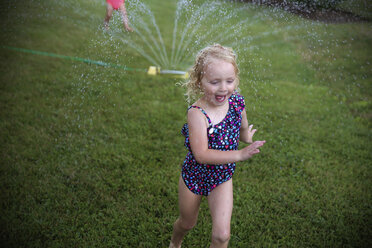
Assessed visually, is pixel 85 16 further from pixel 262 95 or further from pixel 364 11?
pixel 364 11

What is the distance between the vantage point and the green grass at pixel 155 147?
2.52m

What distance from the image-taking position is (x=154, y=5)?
8.88 m

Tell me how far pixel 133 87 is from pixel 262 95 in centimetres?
211

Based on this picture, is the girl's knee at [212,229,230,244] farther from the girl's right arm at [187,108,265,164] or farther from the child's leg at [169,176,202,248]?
the girl's right arm at [187,108,265,164]

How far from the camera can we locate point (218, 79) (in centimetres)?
170

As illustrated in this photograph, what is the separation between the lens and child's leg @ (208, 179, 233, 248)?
177cm

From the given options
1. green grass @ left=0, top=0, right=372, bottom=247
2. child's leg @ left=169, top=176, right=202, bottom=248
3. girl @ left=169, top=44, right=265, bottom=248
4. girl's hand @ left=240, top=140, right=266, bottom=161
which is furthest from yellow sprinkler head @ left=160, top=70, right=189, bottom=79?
girl's hand @ left=240, top=140, right=266, bottom=161

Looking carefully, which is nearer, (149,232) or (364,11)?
(149,232)

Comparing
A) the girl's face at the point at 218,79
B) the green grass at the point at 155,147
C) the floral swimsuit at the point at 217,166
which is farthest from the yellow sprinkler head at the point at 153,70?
the girl's face at the point at 218,79

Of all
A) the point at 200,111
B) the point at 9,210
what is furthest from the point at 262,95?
the point at 9,210

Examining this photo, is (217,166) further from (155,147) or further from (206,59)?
(155,147)

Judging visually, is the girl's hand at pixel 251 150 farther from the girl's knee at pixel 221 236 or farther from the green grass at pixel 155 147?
the green grass at pixel 155 147

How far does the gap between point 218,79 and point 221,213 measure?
83 centimetres

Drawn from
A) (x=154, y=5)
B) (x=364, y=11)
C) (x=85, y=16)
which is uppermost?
(x=154, y=5)
